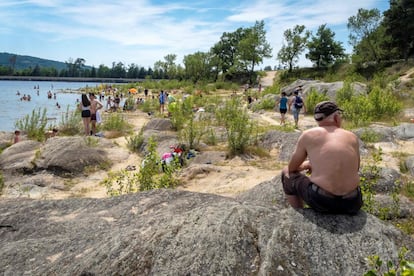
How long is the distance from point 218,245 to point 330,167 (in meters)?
1.14

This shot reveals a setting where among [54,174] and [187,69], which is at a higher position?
[187,69]

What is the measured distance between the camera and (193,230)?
8.63 ft

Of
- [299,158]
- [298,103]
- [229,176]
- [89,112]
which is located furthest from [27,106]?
[299,158]

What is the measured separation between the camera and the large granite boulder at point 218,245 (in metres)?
2.39

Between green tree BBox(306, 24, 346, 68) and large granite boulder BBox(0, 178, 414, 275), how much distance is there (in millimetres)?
46018

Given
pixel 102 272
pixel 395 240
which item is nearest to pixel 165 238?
pixel 102 272

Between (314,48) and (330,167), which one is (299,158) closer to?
(330,167)

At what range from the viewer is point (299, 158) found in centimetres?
324

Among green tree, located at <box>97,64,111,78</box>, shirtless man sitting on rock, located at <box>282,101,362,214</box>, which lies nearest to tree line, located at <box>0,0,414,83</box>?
shirtless man sitting on rock, located at <box>282,101,362,214</box>

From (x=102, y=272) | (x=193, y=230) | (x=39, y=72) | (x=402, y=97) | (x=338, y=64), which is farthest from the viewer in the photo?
(x=39, y=72)

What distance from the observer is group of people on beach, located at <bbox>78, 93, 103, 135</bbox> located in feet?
38.0

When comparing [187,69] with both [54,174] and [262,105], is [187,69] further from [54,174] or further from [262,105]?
[54,174]

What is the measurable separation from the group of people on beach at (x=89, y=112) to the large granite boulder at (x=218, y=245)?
28.8 ft

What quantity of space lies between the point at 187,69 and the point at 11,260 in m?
63.3
